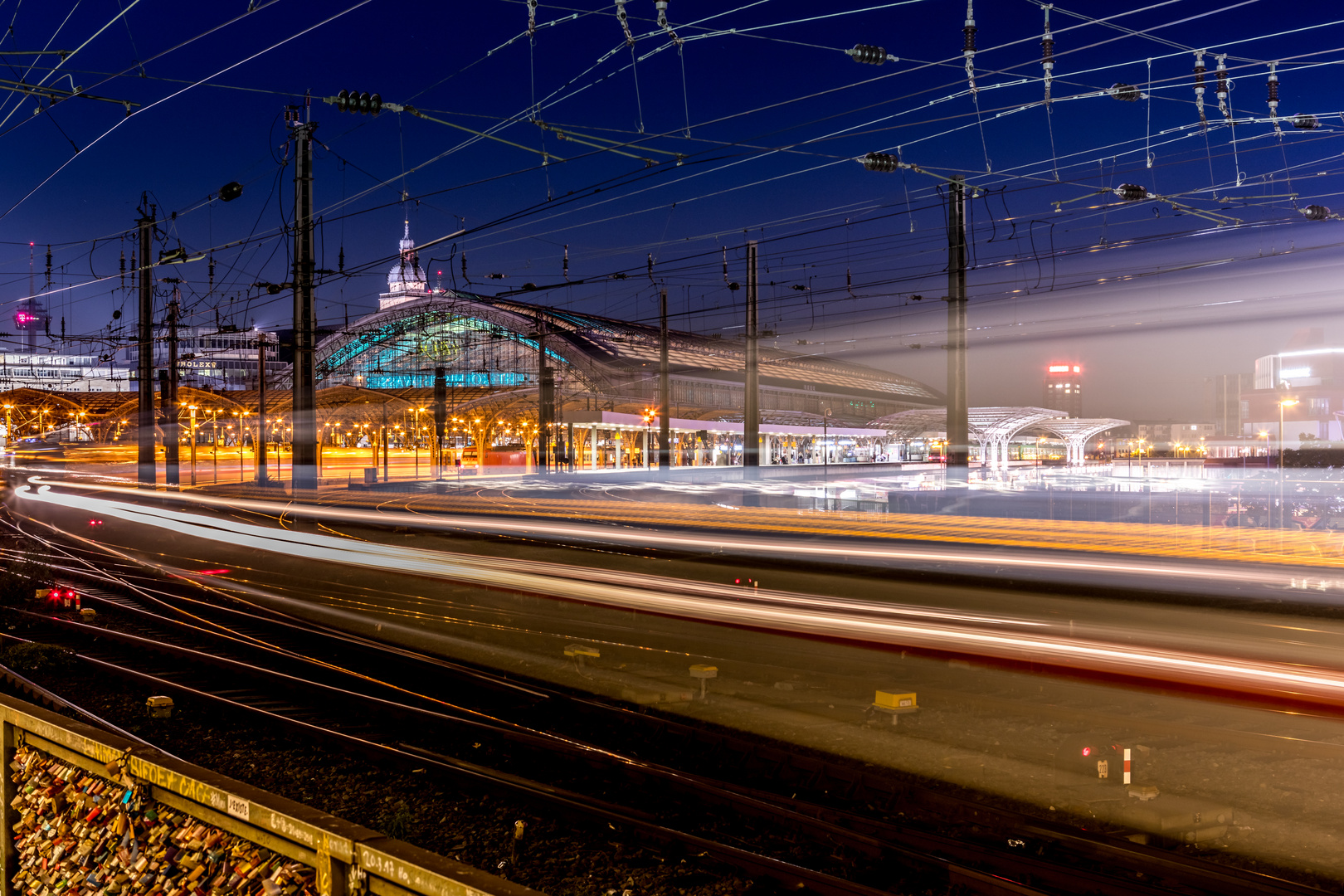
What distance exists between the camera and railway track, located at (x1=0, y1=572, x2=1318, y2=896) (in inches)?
231

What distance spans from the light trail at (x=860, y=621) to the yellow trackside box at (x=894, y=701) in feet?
8.39

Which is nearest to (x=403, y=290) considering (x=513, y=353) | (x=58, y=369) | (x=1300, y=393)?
(x=513, y=353)

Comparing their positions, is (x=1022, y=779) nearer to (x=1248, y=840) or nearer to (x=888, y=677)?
(x=1248, y=840)

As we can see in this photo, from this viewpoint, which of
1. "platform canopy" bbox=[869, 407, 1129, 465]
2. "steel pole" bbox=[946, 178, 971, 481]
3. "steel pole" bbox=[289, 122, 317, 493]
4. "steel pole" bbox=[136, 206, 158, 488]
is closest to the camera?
"steel pole" bbox=[946, 178, 971, 481]

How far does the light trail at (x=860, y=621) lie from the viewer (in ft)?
32.9

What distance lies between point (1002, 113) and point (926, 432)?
66219 millimetres

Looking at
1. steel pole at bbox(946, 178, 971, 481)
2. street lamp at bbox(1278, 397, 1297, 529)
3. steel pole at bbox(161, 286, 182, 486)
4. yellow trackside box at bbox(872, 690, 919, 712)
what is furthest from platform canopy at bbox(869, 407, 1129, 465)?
yellow trackside box at bbox(872, 690, 919, 712)

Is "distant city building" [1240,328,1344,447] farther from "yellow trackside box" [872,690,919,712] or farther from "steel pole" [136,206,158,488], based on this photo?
"steel pole" [136,206,158,488]

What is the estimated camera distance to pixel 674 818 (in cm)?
679

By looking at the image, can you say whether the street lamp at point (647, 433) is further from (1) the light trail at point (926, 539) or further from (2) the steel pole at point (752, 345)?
(2) the steel pole at point (752, 345)

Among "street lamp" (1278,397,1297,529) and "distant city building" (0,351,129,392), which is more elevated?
"distant city building" (0,351,129,392)

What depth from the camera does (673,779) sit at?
7.39 meters

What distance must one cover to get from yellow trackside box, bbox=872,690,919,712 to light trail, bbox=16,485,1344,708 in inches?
101

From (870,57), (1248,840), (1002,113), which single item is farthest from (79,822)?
(1002,113)
